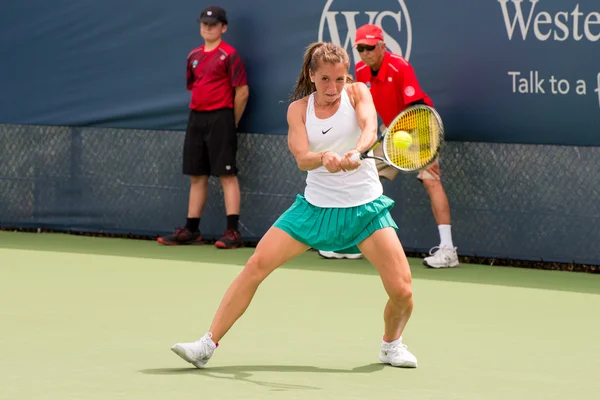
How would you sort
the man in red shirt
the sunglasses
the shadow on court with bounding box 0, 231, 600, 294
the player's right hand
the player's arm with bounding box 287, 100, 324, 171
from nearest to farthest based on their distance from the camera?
1. the player's right hand
2. the player's arm with bounding box 287, 100, 324, 171
3. the shadow on court with bounding box 0, 231, 600, 294
4. the sunglasses
5. the man in red shirt

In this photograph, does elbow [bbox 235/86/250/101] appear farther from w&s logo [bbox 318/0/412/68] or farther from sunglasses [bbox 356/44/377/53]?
sunglasses [bbox 356/44/377/53]

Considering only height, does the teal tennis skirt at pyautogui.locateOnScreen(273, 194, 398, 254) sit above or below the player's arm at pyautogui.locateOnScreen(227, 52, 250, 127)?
below

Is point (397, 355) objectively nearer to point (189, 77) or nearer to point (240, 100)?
point (240, 100)

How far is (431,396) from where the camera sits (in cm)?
500

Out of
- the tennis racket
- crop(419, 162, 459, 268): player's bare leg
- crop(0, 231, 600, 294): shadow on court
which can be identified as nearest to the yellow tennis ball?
the tennis racket

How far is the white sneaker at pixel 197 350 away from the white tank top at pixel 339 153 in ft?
2.45

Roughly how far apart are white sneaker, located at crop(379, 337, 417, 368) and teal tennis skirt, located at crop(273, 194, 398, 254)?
18.8 inches

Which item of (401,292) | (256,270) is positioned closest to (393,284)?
(401,292)

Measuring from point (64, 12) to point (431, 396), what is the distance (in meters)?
6.44

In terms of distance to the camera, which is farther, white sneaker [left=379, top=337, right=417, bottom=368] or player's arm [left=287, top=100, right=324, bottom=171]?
white sneaker [left=379, top=337, right=417, bottom=368]

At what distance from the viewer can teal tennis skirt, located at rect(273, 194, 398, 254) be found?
17.8 feet

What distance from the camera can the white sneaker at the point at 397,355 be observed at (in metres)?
5.54

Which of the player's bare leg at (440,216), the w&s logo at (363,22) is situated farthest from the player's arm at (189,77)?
the player's bare leg at (440,216)

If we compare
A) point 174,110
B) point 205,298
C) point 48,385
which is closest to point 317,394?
point 48,385
